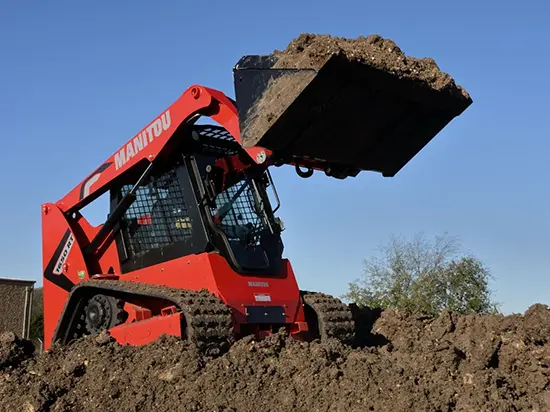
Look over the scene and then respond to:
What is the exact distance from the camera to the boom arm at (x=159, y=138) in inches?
268

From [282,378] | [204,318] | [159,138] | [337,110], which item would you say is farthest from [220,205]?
[282,378]

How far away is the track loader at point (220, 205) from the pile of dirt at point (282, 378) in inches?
20.4

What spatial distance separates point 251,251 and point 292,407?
2534mm

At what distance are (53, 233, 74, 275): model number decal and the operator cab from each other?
0.79m

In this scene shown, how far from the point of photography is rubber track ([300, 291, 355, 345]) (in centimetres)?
738

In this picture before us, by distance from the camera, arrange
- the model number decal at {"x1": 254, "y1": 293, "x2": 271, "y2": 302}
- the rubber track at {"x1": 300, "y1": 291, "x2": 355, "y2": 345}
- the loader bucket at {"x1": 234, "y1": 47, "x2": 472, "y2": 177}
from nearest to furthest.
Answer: the loader bucket at {"x1": 234, "y1": 47, "x2": 472, "y2": 177} → the model number decal at {"x1": 254, "y1": 293, "x2": 271, "y2": 302} → the rubber track at {"x1": 300, "y1": 291, "x2": 355, "y2": 345}

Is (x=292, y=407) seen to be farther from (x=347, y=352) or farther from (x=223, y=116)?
(x=223, y=116)

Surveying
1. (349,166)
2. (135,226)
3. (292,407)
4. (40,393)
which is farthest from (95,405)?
(349,166)

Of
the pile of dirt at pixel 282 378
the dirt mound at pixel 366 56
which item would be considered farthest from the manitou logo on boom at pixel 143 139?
the pile of dirt at pixel 282 378

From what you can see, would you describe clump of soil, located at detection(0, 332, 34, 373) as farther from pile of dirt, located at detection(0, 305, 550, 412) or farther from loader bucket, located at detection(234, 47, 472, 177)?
loader bucket, located at detection(234, 47, 472, 177)

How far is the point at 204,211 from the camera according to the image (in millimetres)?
7258

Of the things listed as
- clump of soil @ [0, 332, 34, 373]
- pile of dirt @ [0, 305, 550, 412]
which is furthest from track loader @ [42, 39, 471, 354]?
clump of soil @ [0, 332, 34, 373]

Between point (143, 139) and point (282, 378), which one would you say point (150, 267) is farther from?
point (282, 378)

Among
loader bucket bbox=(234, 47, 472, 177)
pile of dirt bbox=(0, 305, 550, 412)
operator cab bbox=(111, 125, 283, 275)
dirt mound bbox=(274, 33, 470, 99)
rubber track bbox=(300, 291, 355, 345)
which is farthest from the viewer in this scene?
rubber track bbox=(300, 291, 355, 345)
